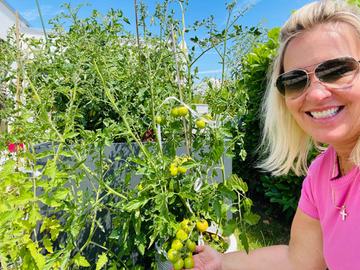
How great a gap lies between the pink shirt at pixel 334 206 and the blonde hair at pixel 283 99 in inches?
5.3

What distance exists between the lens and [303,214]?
56.9 inches

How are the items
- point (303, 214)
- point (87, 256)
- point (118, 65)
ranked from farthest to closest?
1. point (118, 65)
2. point (87, 256)
3. point (303, 214)

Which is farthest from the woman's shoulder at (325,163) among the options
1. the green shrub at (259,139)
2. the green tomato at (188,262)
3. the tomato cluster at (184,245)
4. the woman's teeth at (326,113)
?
the green shrub at (259,139)

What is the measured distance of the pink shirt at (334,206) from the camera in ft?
3.64

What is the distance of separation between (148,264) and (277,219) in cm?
188

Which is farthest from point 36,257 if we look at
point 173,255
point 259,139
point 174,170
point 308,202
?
point 259,139

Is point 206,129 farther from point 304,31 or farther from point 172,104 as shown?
point 304,31

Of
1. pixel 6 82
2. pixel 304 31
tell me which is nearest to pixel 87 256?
pixel 6 82

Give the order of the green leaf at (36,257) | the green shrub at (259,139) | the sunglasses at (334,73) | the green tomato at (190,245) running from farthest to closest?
the green shrub at (259,139), the green tomato at (190,245), the green leaf at (36,257), the sunglasses at (334,73)

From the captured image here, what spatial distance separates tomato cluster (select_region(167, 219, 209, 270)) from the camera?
51.2 inches

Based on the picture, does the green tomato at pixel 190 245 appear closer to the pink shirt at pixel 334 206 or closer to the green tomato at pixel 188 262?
the green tomato at pixel 188 262

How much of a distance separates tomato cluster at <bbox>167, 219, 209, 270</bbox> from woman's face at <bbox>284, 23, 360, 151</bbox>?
0.66 m

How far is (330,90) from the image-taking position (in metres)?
1.10

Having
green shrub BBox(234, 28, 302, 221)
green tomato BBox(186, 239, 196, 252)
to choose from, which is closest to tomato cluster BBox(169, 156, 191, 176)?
green tomato BBox(186, 239, 196, 252)
